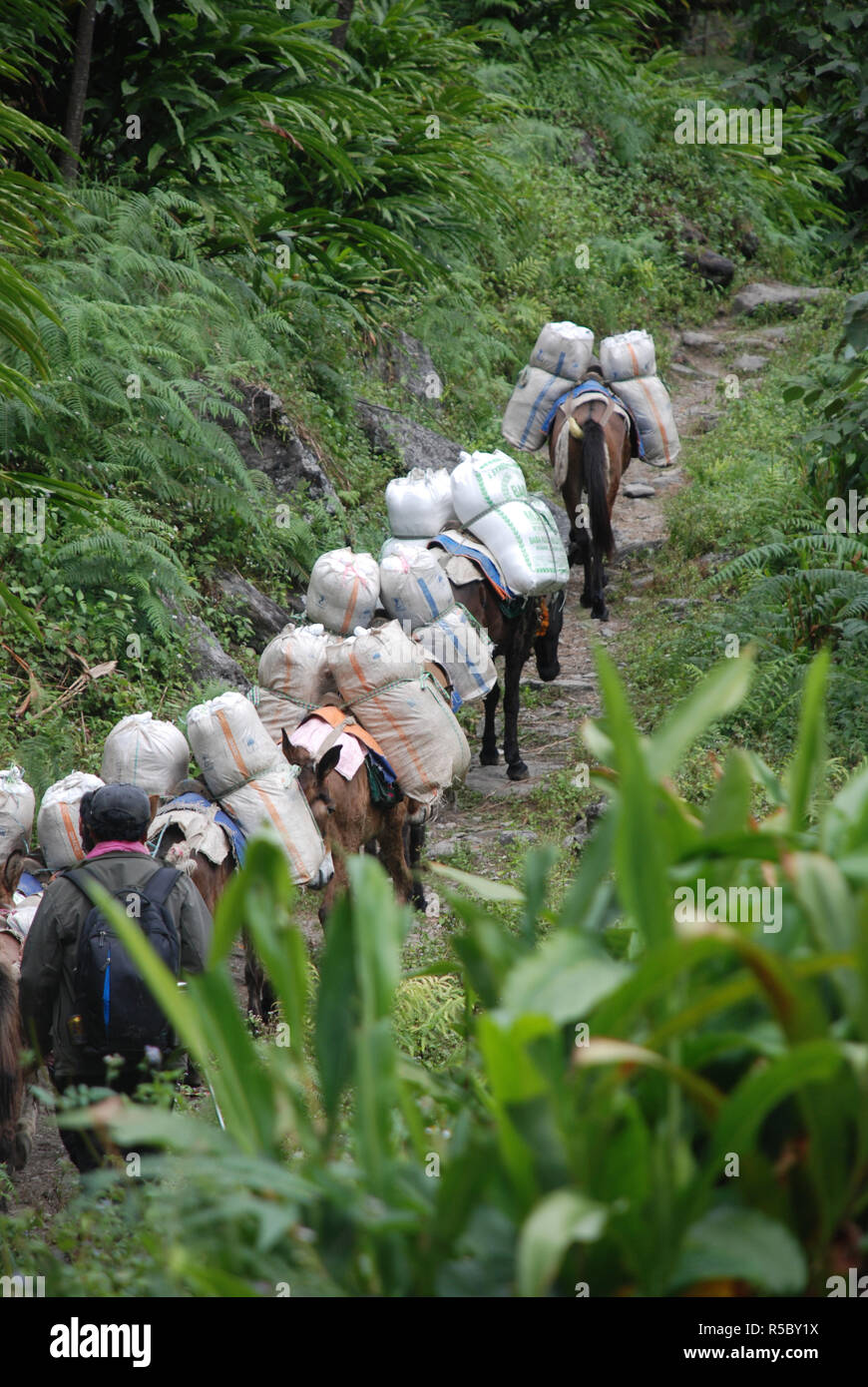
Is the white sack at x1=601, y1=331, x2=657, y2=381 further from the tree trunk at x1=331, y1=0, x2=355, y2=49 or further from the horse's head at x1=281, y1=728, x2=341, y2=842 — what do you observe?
the horse's head at x1=281, y1=728, x2=341, y2=842

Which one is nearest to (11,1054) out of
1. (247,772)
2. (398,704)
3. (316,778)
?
(247,772)

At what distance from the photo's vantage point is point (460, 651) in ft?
24.4

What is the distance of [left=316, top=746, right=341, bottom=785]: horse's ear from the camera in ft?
Result: 20.3

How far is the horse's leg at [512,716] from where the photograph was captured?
8.89m

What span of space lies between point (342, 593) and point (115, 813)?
2.63 meters

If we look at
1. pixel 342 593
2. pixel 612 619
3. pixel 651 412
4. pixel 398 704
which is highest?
pixel 651 412

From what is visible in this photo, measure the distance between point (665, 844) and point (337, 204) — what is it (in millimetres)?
13181

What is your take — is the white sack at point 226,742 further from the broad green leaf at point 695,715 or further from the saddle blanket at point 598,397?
the saddle blanket at point 598,397

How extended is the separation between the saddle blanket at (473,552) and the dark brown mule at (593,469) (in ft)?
7.80

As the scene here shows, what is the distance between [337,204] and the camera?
1360 cm

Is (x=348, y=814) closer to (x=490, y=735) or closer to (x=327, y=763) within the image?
(x=327, y=763)

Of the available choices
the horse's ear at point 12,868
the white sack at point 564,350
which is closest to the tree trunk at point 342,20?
the white sack at point 564,350

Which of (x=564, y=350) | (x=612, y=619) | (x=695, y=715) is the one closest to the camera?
(x=695, y=715)

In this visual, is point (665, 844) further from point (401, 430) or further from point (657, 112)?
point (657, 112)
